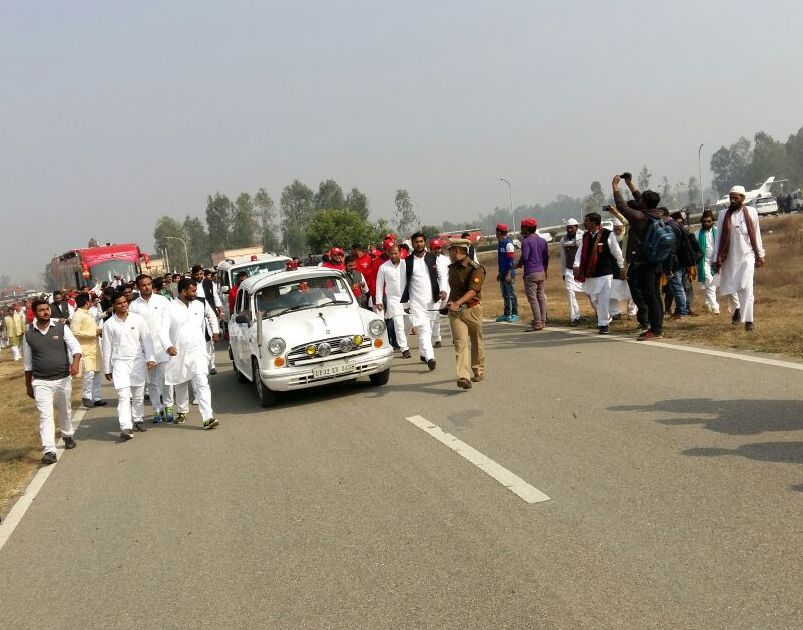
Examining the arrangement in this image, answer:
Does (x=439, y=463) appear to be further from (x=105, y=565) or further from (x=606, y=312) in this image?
(x=606, y=312)

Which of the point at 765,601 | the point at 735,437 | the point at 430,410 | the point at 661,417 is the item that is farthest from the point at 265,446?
the point at 765,601

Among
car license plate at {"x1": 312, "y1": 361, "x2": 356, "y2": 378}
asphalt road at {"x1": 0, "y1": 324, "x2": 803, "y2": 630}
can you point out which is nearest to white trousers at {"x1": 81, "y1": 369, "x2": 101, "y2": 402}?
asphalt road at {"x1": 0, "y1": 324, "x2": 803, "y2": 630}

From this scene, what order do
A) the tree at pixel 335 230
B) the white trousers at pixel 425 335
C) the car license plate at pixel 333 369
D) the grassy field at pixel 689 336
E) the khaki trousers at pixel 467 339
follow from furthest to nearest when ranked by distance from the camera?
the tree at pixel 335 230, the white trousers at pixel 425 335, the car license plate at pixel 333 369, the khaki trousers at pixel 467 339, the grassy field at pixel 689 336

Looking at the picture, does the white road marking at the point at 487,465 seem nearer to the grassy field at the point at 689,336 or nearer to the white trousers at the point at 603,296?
the grassy field at the point at 689,336

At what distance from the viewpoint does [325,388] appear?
1089 cm

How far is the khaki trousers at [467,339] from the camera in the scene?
9117 mm

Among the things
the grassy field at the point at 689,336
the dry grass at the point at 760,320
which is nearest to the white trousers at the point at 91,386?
the grassy field at the point at 689,336

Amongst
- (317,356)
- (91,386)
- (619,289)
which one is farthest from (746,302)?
(91,386)

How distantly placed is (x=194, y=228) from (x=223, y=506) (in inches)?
6402

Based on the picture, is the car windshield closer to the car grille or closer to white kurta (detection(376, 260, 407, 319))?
the car grille

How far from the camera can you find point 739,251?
11008 mm

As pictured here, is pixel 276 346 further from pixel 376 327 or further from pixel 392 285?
pixel 392 285

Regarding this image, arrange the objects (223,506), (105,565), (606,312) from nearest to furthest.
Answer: (105,565) < (223,506) < (606,312)

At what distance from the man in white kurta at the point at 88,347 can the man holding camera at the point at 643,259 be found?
8.45 metres
